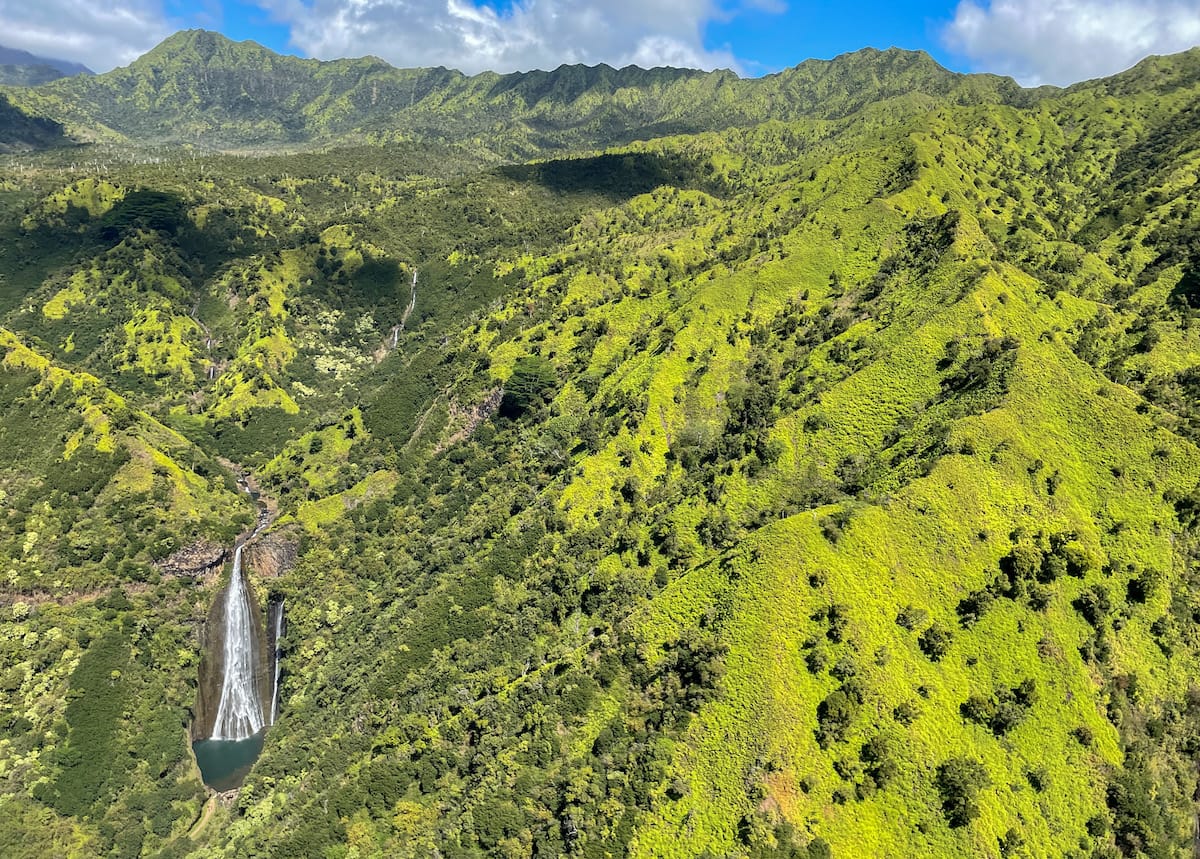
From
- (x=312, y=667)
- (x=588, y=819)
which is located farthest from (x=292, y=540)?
(x=588, y=819)

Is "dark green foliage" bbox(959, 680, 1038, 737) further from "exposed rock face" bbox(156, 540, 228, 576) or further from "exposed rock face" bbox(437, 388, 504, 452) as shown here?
"exposed rock face" bbox(156, 540, 228, 576)

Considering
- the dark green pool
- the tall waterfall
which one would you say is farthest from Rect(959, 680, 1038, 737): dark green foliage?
the tall waterfall

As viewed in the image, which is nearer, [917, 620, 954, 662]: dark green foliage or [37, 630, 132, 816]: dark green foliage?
[917, 620, 954, 662]: dark green foliage

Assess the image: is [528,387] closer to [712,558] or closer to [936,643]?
[712,558]

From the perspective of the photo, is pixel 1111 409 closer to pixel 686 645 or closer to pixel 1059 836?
pixel 1059 836

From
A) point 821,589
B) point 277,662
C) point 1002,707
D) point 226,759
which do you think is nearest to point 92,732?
point 226,759

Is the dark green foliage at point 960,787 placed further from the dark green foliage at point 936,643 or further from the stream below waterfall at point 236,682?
the stream below waterfall at point 236,682

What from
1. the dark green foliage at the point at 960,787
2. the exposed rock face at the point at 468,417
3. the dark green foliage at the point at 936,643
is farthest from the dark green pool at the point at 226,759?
the dark green foliage at the point at 936,643
